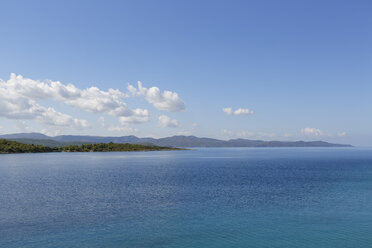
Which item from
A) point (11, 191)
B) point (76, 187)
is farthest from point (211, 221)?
point (11, 191)

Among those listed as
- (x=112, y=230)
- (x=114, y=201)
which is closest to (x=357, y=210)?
(x=112, y=230)

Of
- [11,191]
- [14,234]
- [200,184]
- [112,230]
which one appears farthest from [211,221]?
[11,191]

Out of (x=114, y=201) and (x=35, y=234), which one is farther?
(x=114, y=201)

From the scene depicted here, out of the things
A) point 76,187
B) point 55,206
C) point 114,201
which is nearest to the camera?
point 55,206

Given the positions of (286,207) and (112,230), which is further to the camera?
(286,207)

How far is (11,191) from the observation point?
71.2 m

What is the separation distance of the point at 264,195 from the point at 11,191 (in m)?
64.2

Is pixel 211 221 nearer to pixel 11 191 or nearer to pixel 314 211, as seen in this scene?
pixel 314 211

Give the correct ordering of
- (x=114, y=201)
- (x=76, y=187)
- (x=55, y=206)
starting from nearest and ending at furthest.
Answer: (x=55, y=206), (x=114, y=201), (x=76, y=187)

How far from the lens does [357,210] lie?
51.6 m

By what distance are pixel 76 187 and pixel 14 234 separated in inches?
1624

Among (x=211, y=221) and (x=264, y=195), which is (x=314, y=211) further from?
(x=211, y=221)

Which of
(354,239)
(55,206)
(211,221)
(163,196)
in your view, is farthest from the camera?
(163,196)

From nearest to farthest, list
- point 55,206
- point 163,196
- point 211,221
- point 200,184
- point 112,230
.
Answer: point 112,230, point 211,221, point 55,206, point 163,196, point 200,184
